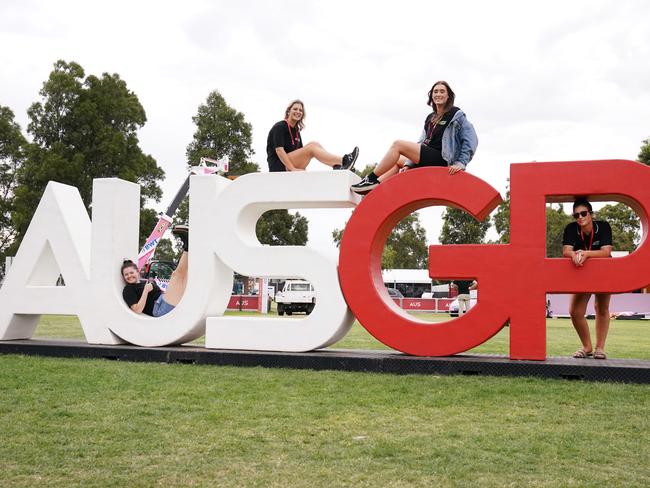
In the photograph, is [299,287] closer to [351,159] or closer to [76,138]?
[76,138]

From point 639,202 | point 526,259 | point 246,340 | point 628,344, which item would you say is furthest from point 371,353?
point 628,344

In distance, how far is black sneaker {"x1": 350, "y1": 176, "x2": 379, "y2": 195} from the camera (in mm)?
8539

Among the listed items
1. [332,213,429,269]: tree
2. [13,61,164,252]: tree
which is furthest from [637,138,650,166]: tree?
[332,213,429,269]: tree

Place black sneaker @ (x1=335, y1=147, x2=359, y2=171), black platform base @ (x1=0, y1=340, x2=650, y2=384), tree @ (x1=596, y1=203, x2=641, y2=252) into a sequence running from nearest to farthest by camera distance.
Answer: black platform base @ (x1=0, y1=340, x2=650, y2=384) < black sneaker @ (x1=335, y1=147, x2=359, y2=171) < tree @ (x1=596, y1=203, x2=641, y2=252)

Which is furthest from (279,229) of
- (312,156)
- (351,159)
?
(351,159)

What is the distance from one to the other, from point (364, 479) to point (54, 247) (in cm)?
746

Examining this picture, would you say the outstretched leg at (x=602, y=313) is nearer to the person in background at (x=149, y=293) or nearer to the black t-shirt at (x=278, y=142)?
the black t-shirt at (x=278, y=142)

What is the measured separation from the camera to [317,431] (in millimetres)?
4977

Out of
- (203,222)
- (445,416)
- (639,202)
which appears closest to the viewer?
(445,416)

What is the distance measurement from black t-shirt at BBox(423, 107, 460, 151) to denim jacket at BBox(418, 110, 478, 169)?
0.10 metres

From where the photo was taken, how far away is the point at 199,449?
4.44m

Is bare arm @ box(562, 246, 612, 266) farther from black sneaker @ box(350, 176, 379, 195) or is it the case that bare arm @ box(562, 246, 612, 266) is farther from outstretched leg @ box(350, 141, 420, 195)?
black sneaker @ box(350, 176, 379, 195)

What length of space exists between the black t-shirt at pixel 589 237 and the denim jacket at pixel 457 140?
4.83 ft

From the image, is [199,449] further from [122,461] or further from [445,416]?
[445,416]
